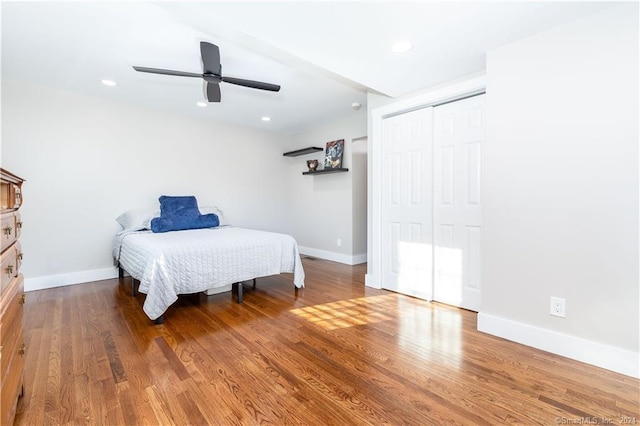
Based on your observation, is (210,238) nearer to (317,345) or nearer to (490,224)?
(317,345)

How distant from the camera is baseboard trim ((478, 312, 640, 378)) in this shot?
176 cm

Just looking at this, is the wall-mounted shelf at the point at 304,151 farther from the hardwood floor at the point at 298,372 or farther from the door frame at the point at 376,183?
the hardwood floor at the point at 298,372

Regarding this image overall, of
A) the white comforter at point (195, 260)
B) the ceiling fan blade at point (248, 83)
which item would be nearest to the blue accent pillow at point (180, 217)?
the white comforter at point (195, 260)

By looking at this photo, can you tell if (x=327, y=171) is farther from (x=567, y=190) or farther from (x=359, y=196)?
(x=567, y=190)

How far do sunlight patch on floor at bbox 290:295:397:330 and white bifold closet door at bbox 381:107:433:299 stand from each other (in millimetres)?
346

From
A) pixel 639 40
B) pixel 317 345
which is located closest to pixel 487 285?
pixel 317 345

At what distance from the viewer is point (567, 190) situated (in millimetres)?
1964

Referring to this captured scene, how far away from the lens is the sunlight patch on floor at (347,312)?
2.53 m

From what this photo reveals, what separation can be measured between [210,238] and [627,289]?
325 cm

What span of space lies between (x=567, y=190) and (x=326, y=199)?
3.54 meters

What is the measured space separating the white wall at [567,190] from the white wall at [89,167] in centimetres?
398

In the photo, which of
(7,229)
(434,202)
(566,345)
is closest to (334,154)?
(434,202)

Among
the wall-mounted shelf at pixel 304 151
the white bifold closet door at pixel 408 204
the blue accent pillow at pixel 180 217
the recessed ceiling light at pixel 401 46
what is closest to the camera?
the recessed ceiling light at pixel 401 46

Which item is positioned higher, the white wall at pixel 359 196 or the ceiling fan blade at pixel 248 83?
the ceiling fan blade at pixel 248 83
